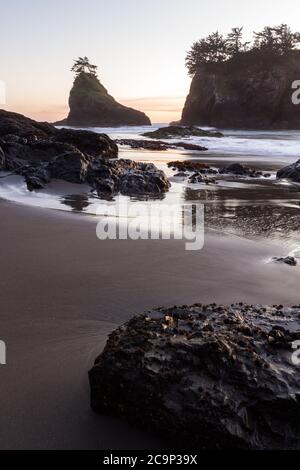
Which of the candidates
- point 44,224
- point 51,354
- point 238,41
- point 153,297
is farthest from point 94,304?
point 238,41

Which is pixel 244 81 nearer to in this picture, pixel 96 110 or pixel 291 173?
pixel 96 110

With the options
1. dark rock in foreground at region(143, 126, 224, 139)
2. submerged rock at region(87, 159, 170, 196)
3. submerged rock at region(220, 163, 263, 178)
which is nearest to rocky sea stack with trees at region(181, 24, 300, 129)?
dark rock in foreground at region(143, 126, 224, 139)

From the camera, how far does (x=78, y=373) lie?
87.2 inches

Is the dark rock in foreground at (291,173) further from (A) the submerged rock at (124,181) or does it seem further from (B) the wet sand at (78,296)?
(B) the wet sand at (78,296)

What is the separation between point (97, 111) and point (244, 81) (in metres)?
27.4

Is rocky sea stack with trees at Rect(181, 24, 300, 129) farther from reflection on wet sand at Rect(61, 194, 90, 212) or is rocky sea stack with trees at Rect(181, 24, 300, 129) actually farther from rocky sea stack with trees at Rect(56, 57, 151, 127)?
reflection on wet sand at Rect(61, 194, 90, 212)

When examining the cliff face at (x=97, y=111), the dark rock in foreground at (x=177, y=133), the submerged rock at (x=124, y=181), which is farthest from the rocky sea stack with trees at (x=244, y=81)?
the submerged rock at (x=124, y=181)

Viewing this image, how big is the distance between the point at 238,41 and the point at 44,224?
225 feet

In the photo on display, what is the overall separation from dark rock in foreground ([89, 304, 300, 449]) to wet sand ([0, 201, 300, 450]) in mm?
123

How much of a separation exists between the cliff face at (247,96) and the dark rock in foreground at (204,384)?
53.9 metres

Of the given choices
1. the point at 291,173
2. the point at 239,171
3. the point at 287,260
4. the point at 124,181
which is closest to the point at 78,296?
the point at 287,260

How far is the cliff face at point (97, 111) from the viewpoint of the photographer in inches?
2911
